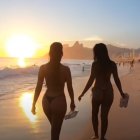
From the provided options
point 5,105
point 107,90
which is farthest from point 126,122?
point 5,105

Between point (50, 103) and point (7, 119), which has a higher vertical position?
point (50, 103)

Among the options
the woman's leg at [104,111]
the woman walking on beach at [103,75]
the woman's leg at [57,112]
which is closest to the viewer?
the woman's leg at [57,112]

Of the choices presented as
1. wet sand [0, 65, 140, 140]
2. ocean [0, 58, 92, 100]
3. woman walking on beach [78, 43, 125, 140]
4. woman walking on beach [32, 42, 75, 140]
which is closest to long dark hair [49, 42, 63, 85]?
woman walking on beach [32, 42, 75, 140]

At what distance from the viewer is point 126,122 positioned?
912 centimetres

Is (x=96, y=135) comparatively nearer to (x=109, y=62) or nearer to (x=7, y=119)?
(x=109, y=62)

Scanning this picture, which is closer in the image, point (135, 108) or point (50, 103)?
point (50, 103)

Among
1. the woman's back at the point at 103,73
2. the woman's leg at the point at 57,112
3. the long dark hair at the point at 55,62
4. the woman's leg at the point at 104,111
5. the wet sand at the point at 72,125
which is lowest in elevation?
the wet sand at the point at 72,125

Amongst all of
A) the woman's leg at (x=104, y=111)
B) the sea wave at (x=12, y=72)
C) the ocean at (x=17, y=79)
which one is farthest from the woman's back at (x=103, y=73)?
the sea wave at (x=12, y=72)

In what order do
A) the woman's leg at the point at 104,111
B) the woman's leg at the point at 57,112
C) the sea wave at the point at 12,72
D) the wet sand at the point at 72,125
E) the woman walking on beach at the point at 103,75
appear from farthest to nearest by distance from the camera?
the sea wave at the point at 12,72 < the wet sand at the point at 72,125 < the woman's leg at the point at 104,111 < the woman walking on beach at the point at 103,75 < the woman's leg at the point at 57,112

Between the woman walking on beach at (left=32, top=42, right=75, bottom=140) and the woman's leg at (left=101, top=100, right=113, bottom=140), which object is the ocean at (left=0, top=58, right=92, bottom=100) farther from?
the woman walking on beach at (left=32, top=42, right=75, bottom=140)

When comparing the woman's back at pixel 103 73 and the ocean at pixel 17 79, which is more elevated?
the woman's back at pixel 103 73

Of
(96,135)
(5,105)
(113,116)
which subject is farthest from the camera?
(5,105)

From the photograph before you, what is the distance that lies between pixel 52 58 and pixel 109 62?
4.65 feet

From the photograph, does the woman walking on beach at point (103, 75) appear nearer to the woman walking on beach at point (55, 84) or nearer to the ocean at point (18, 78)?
the woman walking on beach at point (55, 84)
